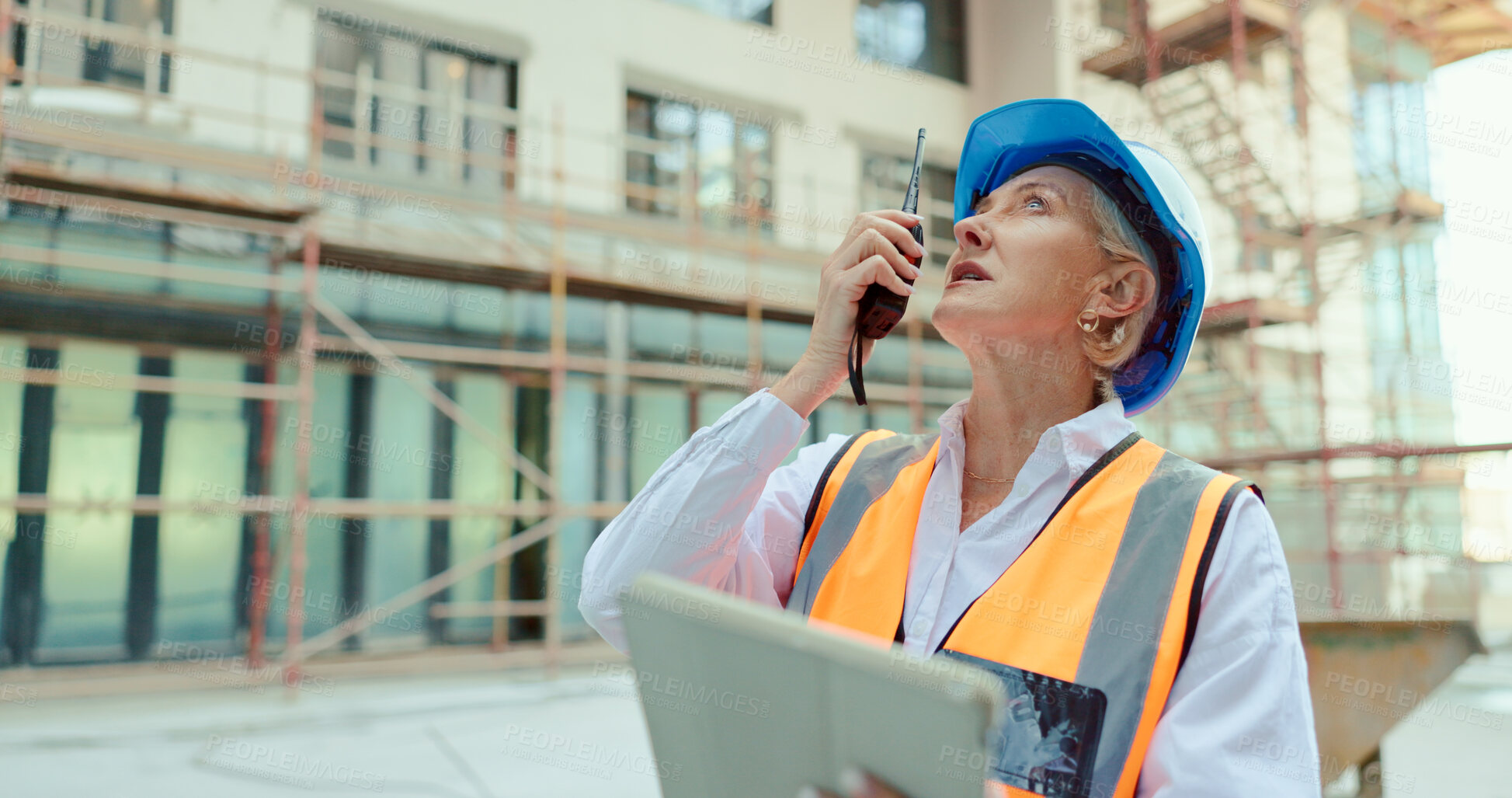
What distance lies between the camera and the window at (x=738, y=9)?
427 inches

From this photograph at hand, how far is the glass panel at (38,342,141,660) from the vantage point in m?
7.23

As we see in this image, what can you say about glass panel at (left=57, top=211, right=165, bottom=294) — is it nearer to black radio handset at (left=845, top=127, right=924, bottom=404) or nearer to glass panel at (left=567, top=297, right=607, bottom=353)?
glass panel at (left=567, top=297, right=607, bottom=353)

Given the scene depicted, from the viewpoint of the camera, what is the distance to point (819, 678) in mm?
661

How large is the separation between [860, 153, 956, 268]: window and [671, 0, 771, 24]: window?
214 centimetres

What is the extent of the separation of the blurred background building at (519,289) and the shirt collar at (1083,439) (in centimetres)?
470

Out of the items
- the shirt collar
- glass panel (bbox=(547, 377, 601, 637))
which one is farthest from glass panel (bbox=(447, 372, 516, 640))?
the shirt collar

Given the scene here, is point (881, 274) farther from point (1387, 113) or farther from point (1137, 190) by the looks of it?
point (1387, 113)

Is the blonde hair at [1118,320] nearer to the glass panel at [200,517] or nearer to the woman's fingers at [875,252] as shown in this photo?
the woman's fingers at [875,252]

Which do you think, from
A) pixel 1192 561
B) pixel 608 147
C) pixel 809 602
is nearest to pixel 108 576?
pixel 608 147

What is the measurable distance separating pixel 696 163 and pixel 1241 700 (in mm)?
9918

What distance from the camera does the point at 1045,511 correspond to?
1.41 meters

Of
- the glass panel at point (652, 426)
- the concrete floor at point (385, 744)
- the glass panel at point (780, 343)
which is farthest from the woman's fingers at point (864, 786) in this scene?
the glass panel at point (780, 343)

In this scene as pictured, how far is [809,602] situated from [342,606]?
312 inches

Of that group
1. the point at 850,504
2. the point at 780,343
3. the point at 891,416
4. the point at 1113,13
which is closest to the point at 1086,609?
the point at 850,504
